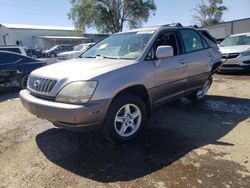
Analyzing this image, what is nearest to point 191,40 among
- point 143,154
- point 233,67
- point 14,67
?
point 143,154

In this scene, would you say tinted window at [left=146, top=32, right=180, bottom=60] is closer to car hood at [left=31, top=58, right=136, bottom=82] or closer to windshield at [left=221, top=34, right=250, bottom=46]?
car hood at [left=31, top=58, right=136, bottom=82]

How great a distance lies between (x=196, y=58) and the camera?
18.2 feet

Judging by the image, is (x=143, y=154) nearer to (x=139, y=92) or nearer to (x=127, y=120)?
(x=127, y=120)

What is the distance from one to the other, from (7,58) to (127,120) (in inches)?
260

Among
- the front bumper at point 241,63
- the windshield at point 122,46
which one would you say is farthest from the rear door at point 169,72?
the front bumper at point 241,63

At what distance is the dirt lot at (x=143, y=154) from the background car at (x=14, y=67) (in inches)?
143

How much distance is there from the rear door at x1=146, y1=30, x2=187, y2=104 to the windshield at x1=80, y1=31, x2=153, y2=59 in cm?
24

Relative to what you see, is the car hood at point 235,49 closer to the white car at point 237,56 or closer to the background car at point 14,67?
the white car at point 237,56

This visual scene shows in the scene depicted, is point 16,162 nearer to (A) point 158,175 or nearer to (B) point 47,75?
(B) point 47,75

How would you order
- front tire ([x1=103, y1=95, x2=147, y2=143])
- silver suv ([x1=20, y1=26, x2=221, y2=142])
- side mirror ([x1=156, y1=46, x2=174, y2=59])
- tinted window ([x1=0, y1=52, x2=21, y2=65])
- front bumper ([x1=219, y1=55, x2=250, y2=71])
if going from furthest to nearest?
front bumper ([x1=219, y1=55, x2=250, y2=71]), tinted window ([x1=0, y1=52, x2=21, y2=65]), side mirror ([x1=156, y1=46, x2=174, y2=59]), front tire ([x1=103, y1=95, x2=147, y2=143]), silver suv ([x1=20, y1=26, x2=221, y2=142])

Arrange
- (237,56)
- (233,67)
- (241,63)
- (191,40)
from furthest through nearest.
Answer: (233,67) < (237,56) < (241,63) < (191,40)

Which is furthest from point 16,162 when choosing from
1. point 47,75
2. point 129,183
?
point 129,183

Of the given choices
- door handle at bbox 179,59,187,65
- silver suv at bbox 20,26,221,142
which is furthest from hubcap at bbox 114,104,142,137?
door handle at bbox 179,59,187,65

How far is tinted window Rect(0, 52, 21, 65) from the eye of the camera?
9.02 metres
